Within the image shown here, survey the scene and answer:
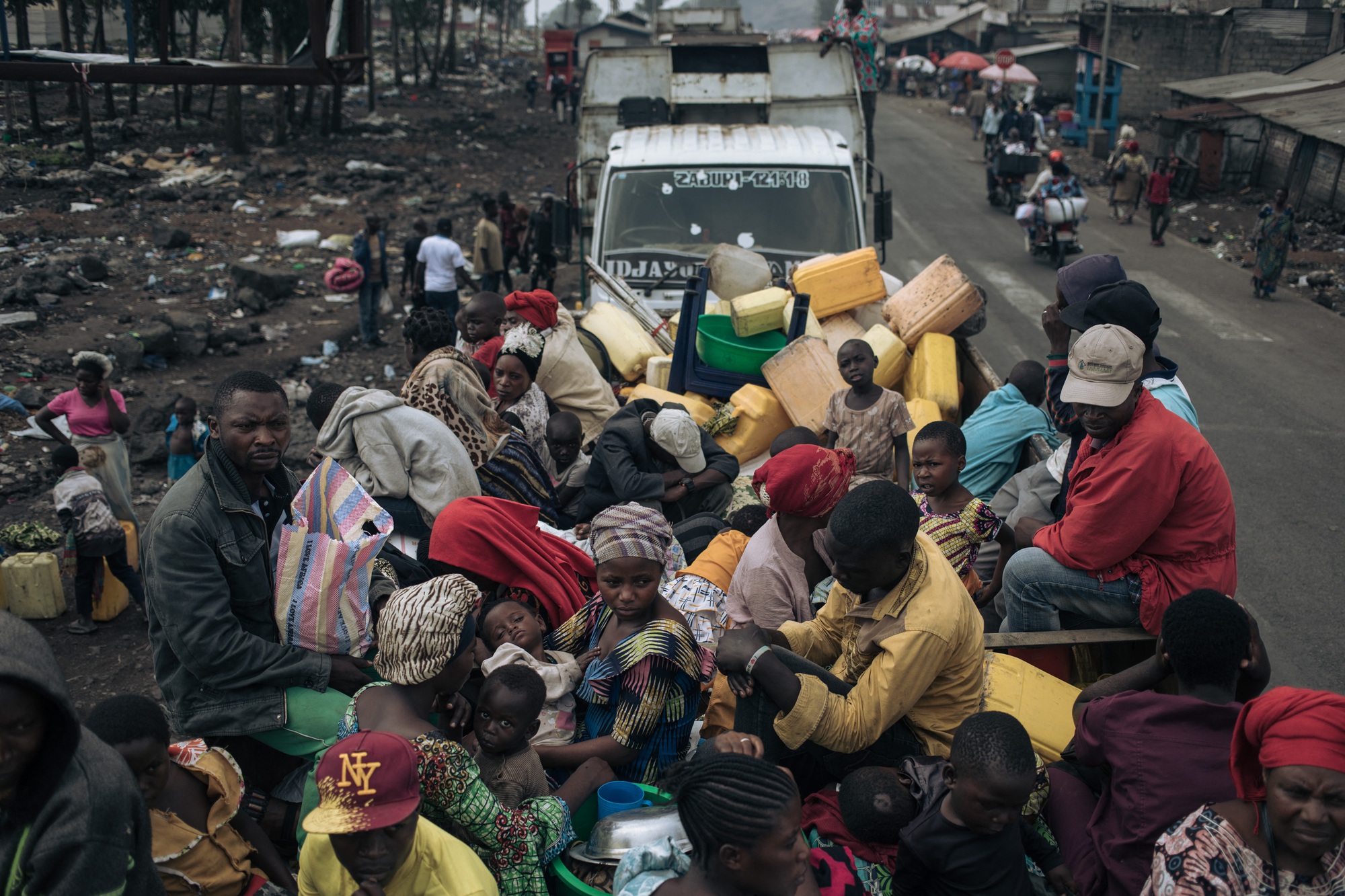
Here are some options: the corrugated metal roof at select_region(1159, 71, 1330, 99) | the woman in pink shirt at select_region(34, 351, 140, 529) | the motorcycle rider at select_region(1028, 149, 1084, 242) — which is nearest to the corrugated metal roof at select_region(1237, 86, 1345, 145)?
the corrugated metal roof at select_region(1159, 71, 1330, 99)

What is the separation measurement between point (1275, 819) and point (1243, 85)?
22.2 meters

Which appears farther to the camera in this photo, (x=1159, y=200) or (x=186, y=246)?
(x=1159, y=200)

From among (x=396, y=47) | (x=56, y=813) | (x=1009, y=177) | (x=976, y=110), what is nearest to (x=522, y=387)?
(x=56, y=813)

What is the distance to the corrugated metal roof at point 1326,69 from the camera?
1871 centimetres

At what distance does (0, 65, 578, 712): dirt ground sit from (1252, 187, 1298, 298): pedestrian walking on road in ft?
30.1

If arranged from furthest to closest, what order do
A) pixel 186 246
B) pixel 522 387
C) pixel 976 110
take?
pixel 976 110 → pixel 186 246 → pixel 522 387

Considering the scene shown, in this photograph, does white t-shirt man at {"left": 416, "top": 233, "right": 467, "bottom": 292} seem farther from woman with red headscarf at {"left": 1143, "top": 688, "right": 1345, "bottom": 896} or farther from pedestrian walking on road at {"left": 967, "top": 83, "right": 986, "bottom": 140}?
pedestrian walking on road at {"left": 967, "top": 83, "right": 986, "bottom": 140}

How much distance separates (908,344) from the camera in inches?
243

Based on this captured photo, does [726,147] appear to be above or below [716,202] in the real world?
above

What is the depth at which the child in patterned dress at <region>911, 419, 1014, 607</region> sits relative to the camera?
150 inches

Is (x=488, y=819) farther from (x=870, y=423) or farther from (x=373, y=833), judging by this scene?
(x=870, y=423)

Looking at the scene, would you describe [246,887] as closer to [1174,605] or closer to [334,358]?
A: [1174,605]

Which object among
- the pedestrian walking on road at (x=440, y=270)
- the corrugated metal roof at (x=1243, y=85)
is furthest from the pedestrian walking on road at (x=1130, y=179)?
the pedestrian walking on road at (x=440, y=270)

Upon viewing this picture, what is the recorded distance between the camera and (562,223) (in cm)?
754
